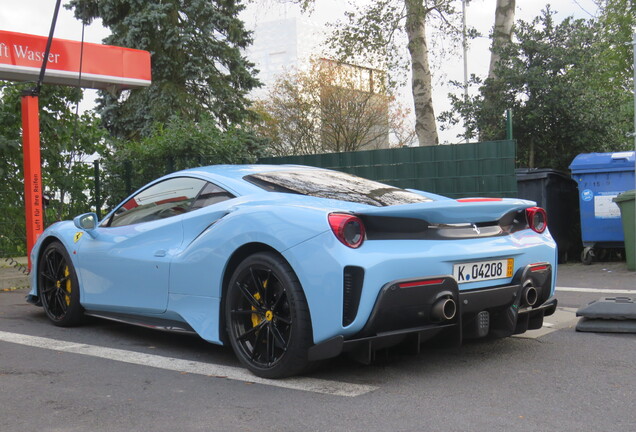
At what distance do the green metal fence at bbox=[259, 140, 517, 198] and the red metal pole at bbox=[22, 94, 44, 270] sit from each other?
195 inches

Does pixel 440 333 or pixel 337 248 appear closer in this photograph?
pixel 337 248

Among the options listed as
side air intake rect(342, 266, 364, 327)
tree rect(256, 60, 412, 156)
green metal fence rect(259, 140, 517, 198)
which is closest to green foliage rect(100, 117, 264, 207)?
green metal fence rect(259, 140, 517, 198)

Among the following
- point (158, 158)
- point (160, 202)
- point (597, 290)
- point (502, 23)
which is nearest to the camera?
point (160, 202)

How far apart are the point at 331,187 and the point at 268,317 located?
1.04m

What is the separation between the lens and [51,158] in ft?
37.3

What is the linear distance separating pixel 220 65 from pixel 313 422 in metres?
18.9

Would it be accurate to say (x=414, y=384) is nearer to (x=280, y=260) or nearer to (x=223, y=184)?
(x=280, y=260)

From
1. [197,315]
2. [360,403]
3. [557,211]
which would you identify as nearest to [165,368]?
[197,315]

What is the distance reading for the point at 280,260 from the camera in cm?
405

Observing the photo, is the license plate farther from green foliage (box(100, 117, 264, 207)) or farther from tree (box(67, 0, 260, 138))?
tree (box(67, 0, 260, 138))

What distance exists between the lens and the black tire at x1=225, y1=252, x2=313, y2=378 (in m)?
3.92

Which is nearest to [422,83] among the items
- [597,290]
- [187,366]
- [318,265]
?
[597,290]

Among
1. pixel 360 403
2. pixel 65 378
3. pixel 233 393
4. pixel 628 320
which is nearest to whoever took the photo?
pixel 360 403

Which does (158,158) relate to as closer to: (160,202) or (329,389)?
(160,202)
